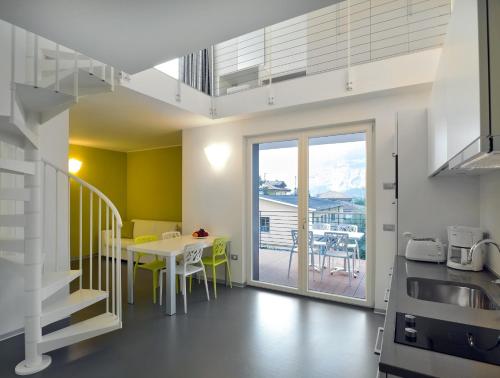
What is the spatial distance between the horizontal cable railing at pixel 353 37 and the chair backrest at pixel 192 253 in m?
2.36

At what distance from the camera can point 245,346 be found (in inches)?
103

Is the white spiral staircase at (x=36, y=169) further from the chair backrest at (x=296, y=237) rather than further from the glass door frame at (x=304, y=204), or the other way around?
the chair backrest at (x=296, y=237)

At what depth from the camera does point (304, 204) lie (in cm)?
392

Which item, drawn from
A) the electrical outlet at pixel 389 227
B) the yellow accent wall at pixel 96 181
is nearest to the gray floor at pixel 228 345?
the electrical outlet at pixel 389 227

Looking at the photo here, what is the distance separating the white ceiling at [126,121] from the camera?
3.40m

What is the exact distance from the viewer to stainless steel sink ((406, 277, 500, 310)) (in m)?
1.76

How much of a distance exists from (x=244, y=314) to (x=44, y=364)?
1.96 metres

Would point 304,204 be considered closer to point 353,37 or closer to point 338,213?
point 338,213

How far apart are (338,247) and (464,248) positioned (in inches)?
67.1

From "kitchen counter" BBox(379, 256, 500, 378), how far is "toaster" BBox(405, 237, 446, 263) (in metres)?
0.17

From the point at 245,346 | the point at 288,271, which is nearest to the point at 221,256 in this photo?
the point at 288,271

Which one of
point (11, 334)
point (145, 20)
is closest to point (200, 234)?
point (11, 334)

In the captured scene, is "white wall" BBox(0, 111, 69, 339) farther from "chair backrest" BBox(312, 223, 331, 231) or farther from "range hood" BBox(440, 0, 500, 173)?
"range hood" BBox(440, 0, 500, 173)

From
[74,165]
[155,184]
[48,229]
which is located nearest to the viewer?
[48,229]
